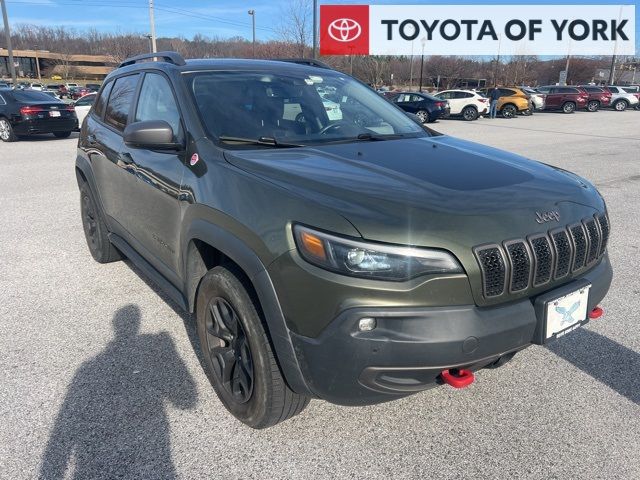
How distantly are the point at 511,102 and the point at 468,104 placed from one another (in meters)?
3.59

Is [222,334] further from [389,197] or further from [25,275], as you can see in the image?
[25,275]

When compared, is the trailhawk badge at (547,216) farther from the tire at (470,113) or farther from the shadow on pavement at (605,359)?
the tire at (470,113)

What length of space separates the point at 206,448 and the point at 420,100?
2290cm

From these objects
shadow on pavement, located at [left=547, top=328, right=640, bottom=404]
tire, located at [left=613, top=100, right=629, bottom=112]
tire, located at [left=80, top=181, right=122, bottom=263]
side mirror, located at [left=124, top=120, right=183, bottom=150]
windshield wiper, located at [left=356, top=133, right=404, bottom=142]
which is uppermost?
side mirror, located at [left=124, top=120, right=183, bottom=150]

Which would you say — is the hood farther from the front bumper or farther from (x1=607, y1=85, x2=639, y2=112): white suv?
(x1=607, y1=85, x2=639, y2=112): white suv

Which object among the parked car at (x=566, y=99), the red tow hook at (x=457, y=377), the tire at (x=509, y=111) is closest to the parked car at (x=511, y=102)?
the tire at (x=509, y=111)

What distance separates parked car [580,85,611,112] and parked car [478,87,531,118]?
9.28 m

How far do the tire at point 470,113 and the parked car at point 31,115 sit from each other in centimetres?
1824

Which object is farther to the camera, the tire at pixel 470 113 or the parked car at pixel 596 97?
the parked car at pixel 596 97

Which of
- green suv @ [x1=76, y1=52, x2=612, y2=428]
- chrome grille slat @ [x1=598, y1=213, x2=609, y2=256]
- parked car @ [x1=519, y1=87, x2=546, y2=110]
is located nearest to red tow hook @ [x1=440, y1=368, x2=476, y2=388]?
green suv @ [x1=76, y1=52, x2=612, y2=428]

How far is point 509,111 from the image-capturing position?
28.3 meters

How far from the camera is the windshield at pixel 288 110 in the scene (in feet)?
9.95

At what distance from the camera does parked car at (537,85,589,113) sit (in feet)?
109

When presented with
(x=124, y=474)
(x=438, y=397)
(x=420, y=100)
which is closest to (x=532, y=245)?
(x=438, y=397)
